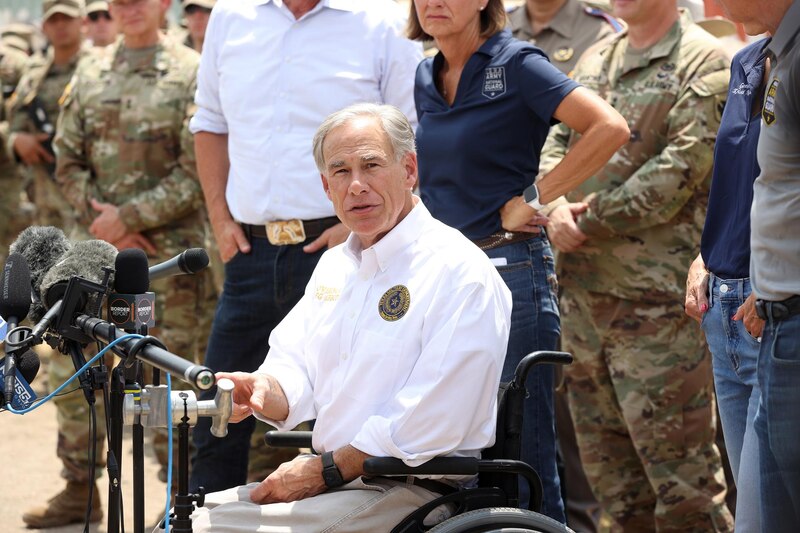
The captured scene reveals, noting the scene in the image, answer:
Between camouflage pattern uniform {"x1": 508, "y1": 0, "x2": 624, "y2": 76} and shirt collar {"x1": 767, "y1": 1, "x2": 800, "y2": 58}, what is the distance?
9.60ft

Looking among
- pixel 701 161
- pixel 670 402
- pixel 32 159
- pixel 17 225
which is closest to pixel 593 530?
pixel 670 402

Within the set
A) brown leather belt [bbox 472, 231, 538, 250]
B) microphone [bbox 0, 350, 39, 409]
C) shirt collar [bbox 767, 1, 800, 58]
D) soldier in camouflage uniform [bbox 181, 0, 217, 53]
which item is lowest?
microphone [bbox 0, 350, 39, 409]

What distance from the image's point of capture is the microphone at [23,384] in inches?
111

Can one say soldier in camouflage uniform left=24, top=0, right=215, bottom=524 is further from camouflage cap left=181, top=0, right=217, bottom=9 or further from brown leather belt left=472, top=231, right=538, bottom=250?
Answer: brown leather belt left=472, top=231, right=538, bottom=250

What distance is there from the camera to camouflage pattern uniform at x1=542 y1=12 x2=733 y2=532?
15.6ft

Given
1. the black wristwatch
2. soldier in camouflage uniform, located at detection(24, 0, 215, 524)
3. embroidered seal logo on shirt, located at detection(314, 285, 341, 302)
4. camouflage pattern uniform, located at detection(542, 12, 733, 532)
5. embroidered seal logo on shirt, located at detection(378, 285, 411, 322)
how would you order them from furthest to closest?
1. soldier in camouflage uniform, located at detection(24, 0, 215, 524)
2. camouflage pattern uniform, located at detection(542, 12, 733, 532)
3. embroidered seal logo on shirt, located at detection(314, 285, 341, 302)
4. embroidered seal logo on shirt, located at detection(378, 285, 411, 322)
5. the black wristwatch

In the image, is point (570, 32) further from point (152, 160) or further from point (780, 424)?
point (780, 424)

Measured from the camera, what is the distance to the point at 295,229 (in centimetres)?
464

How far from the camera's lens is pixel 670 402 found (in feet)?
15.8

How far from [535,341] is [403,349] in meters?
0.83

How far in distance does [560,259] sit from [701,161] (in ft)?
2.55

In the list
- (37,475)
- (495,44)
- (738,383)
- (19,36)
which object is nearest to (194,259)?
(738,383)

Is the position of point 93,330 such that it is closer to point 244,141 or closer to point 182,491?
point 182,491

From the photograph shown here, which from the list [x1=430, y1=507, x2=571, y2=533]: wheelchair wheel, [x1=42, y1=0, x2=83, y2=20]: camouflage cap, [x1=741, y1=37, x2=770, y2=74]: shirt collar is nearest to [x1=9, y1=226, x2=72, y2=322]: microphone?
[x1=430, y1=507, x2=571, y2=533]: wheelchair wheel
